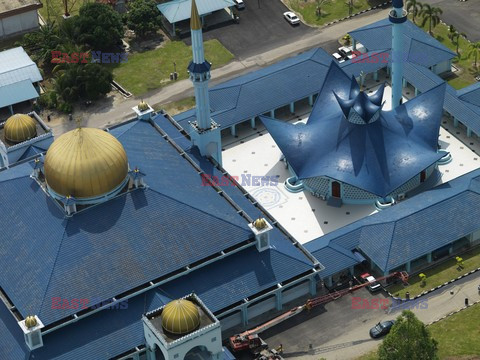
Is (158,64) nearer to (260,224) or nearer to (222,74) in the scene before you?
(222,74)

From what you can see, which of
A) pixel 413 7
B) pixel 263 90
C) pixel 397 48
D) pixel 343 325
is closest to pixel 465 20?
pixel 413 7

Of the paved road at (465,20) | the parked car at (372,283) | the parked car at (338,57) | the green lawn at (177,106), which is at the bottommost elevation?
the paved road at (465,20)

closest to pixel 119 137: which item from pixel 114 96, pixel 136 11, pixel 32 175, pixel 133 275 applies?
pixel 32 175

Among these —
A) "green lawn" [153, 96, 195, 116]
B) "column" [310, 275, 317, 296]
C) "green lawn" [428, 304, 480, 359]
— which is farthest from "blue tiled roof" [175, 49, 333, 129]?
"green lawn" [428, 304, 480, 359]

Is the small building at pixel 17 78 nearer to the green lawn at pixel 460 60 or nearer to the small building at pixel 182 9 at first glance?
the small building at pixel 182 9

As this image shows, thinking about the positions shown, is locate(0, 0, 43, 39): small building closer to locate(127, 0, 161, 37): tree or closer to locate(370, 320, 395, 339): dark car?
locate(127, 0, 161, 37): tree

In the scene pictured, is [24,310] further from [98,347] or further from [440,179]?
[440,179]

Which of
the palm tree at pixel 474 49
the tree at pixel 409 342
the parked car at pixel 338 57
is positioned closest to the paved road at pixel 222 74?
the parked car at pixel 338 57
